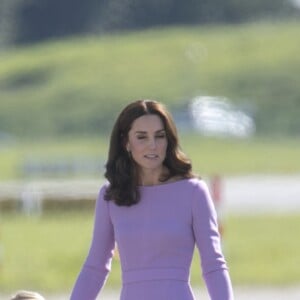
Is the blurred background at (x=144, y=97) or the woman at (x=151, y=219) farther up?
the blurred background at (x=144, y=97)

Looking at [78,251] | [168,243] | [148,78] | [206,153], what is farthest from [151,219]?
[148,78]

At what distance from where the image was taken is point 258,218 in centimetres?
2842

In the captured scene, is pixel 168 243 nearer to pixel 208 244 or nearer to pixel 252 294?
pixel 208 244

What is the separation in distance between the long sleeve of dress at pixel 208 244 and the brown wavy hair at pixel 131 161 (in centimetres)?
15

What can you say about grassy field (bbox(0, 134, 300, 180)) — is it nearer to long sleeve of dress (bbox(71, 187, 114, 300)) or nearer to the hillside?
the hillside

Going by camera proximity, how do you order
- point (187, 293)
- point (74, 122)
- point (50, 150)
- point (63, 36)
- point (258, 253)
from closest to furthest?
point (187, 293) < point (258, 253) < point (50, 150) < point (74, 122) < point (63, 36)

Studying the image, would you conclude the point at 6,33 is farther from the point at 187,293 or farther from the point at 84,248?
the point at 187,293

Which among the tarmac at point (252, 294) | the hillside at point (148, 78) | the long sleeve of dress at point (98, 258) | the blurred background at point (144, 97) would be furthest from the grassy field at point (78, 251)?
the hillside at point (148, 78)

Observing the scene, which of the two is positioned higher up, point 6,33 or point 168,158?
point 6,33

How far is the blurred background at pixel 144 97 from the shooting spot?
21750mm

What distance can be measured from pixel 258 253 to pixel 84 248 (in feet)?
8.04

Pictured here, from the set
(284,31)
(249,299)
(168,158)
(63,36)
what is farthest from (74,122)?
(168,158)

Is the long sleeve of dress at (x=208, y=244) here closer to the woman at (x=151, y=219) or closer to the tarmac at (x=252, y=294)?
the woman at (x=151, y=219)

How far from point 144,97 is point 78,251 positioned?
1956 inches
